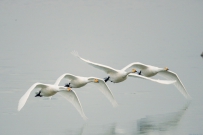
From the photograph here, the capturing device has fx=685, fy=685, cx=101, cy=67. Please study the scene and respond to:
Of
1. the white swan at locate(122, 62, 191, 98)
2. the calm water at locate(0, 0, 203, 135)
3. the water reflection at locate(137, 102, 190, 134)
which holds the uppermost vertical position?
the white swan at locate(122, 62, 191, 98)

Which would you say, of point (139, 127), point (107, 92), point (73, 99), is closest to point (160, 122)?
point (139, 127)

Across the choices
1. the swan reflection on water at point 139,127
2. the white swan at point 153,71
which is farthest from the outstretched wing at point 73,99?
the white swan at point 153,71

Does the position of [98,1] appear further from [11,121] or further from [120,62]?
[11,121]

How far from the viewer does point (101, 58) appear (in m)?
34.6

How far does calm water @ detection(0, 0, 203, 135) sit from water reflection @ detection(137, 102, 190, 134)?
0.10 feet

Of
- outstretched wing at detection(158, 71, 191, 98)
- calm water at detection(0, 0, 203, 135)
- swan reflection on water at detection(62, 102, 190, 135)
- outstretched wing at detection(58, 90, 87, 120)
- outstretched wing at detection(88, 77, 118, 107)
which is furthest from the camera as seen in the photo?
outstretched wing at detection(158, 71, 191, 98)

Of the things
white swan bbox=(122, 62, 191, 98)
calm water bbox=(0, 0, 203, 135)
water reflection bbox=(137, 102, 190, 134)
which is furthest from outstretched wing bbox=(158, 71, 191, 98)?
water reflection bbox=(137, 102, 190, 134)

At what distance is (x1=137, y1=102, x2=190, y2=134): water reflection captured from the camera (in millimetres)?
21016

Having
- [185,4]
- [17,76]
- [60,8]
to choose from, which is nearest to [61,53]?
[17,76]

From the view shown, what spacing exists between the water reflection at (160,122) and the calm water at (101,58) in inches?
1.2

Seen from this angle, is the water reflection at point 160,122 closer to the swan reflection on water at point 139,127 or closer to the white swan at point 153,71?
the swan reflection on water at point 139,127

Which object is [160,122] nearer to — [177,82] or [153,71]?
[153,71]

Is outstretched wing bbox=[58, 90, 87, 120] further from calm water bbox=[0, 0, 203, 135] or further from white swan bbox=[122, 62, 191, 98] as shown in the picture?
white swan bbox=[122, 62, 191, 98]

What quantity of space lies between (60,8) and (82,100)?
29.5 m
